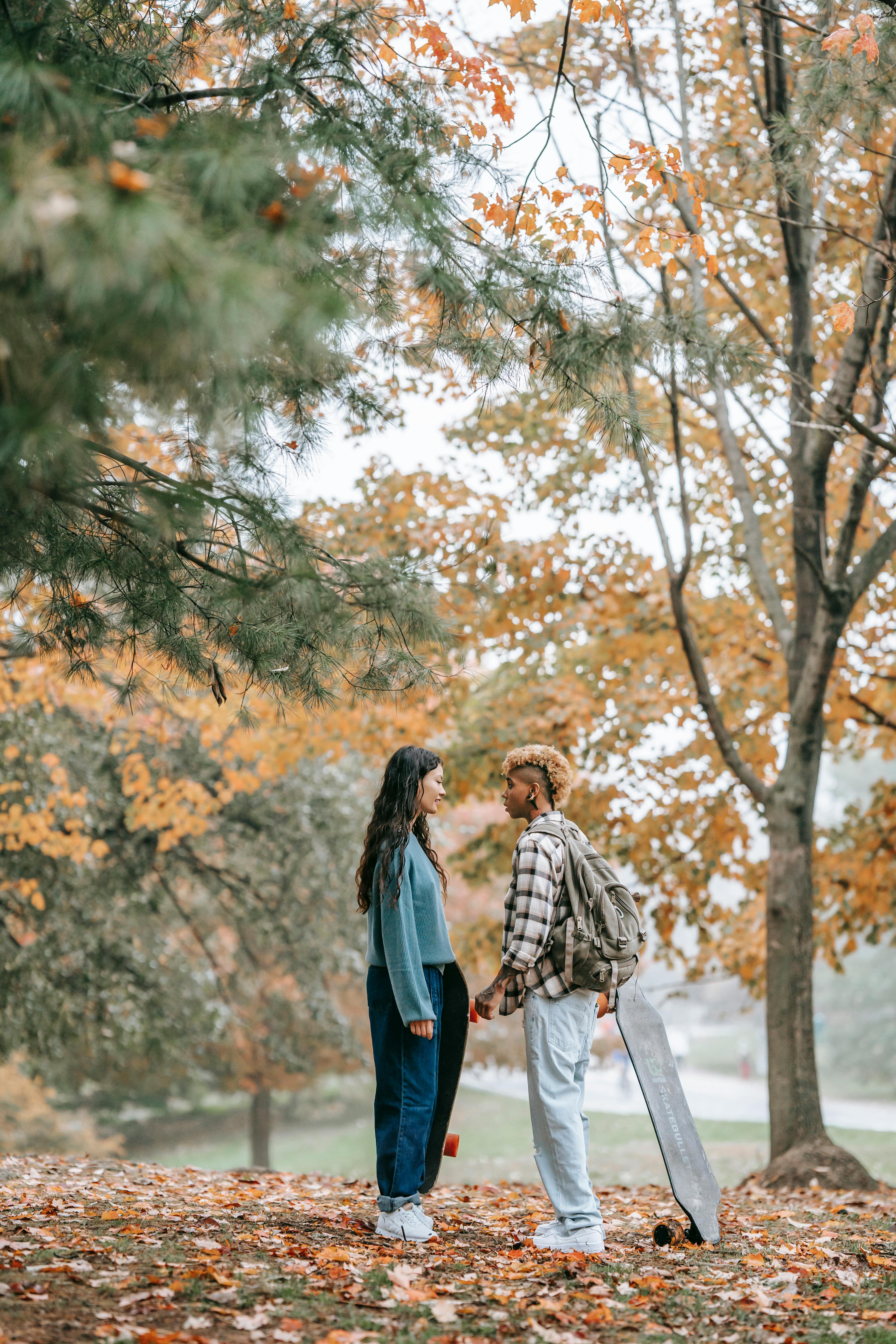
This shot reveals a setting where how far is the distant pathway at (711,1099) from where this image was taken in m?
22.4

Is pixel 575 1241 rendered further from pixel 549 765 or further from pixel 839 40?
pixel 839 40

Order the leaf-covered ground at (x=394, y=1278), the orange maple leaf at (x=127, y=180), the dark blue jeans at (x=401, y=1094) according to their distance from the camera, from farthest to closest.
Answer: the dark blue jeans at (x=401, y=1094), the leaf-covered ground at (x=394, y=1278), the orange maple leaf at (x=127, y=180)

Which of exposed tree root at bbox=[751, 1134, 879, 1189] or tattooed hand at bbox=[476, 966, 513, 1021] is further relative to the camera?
exposed tree root at bbox=[751, 1134, 879, 1189]

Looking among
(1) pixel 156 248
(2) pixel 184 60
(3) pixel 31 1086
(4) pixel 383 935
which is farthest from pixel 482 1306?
(3) pixel 31 1086

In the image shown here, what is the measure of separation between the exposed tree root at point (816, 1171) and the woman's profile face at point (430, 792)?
13.2ft

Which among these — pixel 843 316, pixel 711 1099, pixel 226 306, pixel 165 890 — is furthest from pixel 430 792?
pixel 711 1099

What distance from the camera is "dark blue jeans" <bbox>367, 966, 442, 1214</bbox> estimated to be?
4.07m

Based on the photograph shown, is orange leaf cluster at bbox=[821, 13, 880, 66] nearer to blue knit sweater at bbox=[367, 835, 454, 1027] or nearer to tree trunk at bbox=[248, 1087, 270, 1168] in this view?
blue knit sweater at bbox=[367, 835, 454, 1027]

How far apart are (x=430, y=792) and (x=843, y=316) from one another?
337cm

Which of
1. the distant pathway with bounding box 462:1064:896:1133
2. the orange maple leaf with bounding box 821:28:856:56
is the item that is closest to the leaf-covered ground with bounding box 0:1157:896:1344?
the orange maple leaf with bounding box 821:28:856:56

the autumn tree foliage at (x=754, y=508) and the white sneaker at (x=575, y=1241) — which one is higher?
the autumn tree foliage at (x=754, y=508)

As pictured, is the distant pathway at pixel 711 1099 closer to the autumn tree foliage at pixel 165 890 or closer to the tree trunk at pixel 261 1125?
the tree trunk at pixel 261 1125

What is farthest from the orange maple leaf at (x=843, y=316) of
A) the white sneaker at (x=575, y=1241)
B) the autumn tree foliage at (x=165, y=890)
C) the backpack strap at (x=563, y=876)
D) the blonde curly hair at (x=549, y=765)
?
the autumn tree foliage at (x=165, y=890)

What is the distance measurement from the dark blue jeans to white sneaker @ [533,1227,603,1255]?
0.51 meters
